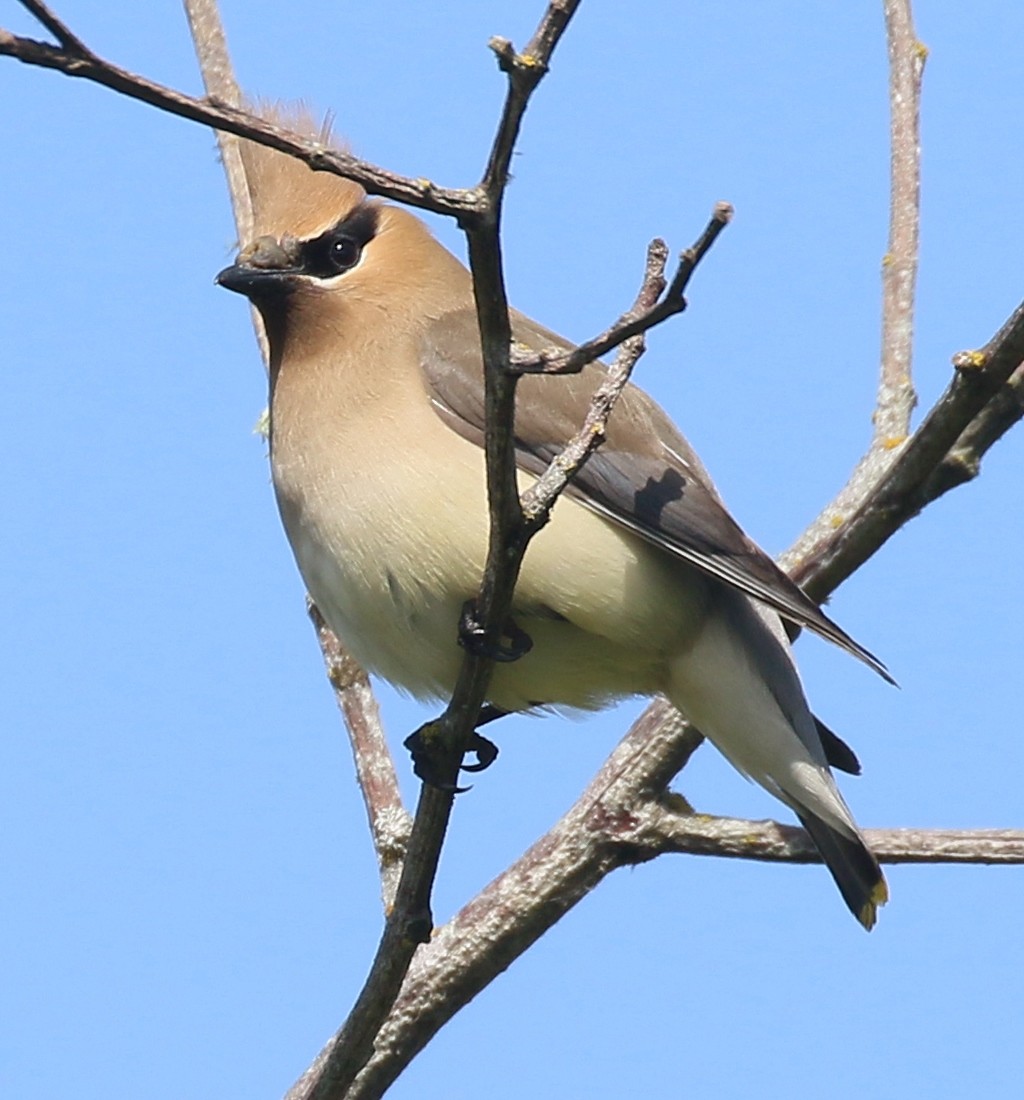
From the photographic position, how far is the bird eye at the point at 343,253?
5180 mm

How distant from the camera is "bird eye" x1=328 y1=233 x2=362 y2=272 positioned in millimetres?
5180

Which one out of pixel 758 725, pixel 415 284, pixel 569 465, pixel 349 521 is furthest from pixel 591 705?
pixel 569 465

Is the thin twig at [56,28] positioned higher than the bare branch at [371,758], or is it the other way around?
the bare branch at [371,758]

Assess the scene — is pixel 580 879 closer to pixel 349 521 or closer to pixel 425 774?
pixel 425 774

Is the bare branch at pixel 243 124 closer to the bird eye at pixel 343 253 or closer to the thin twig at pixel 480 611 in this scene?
the thin twig at pixel 480 611

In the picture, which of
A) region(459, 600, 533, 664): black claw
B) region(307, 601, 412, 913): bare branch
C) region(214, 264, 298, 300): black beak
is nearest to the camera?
region(459, 600, 533, 664): black claw

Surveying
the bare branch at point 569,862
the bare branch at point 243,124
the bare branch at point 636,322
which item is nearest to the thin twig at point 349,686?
the bare branch at point 569,862

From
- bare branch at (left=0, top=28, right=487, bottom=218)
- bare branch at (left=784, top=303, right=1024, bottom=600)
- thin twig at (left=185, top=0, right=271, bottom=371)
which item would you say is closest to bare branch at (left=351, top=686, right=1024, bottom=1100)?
bare branch at (left=784, top=303, right=1024, bottom=600)

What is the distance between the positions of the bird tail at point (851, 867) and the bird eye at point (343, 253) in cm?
188

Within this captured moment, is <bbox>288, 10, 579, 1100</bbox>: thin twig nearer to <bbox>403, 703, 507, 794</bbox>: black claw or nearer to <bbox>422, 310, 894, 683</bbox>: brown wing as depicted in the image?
<bbox>403, 703, 507, 794</bbox>: black claw

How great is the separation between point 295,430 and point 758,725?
138 cm

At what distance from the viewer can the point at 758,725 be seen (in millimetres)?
4805

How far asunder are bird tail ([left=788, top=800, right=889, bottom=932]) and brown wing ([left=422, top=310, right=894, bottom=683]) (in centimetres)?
61

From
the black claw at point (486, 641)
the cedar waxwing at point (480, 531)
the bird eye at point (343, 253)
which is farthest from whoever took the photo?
the bird eye at point (343, 253)
